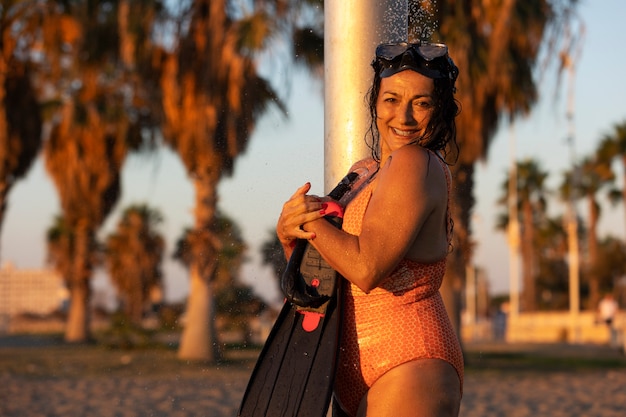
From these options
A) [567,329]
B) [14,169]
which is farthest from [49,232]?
[14,169]

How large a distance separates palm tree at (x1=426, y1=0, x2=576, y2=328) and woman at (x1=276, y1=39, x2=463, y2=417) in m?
15.2

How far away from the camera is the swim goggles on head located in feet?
7.74

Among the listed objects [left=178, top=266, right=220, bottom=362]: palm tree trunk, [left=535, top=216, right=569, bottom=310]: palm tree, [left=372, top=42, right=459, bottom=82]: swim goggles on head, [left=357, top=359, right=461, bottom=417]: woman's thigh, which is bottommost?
[left=535, top=216, right=569, bottom=310]: palm tree

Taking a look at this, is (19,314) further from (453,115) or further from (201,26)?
(453,115)

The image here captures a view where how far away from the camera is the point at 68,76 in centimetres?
2623

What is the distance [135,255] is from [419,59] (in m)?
55.4

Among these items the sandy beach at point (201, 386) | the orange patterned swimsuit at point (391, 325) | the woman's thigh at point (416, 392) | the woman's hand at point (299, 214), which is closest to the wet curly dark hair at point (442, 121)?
the orange patterned swimsuit at point (391, 325)

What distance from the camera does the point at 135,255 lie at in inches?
2235

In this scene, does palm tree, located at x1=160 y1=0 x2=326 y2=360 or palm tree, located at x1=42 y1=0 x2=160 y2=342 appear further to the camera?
palm tree, located at x1=42 y1=0 x2=160 y2=342

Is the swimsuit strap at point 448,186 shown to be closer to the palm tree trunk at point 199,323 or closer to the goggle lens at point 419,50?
the goggle lens at point 419,50

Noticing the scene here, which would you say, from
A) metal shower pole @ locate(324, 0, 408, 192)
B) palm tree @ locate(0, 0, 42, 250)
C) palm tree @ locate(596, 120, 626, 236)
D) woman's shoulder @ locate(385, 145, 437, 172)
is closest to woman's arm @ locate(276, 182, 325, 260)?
woman's shoulder @ locate(385, 145, 437, 172)

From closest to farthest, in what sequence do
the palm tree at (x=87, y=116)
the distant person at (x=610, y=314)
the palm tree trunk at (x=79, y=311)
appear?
1. the palm tree at (x=87, y=116)
2. the distant person at (x=610, y=314)
3. the palm tree trunk at (x=79, y=311)

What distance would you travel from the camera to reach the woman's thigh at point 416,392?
85.4 inches

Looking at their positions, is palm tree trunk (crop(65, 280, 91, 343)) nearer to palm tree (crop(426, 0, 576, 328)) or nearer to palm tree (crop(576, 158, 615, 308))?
palm tree (crop(426, 0, 576, 328))
